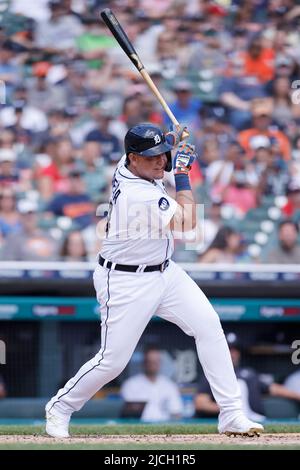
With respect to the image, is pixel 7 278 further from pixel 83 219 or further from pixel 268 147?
pixel 268 147

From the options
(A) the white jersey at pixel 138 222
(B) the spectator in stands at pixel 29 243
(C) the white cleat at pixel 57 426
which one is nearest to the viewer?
(A) the white jersey at pixel 138 222

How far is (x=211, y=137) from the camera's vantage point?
10.3 metres

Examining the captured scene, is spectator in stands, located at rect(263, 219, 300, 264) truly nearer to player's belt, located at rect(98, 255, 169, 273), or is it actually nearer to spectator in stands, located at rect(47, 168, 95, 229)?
spectator in stands, located at rect(47, 168, 95, 229)

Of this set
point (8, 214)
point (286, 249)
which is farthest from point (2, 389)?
point (286, 249)

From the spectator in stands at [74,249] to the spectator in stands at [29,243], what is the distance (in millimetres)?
84

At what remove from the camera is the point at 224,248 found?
9.52 meters

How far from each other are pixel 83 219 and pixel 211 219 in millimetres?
1155

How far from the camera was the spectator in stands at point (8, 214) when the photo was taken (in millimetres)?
9334

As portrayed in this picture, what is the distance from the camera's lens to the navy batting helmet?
5523mm

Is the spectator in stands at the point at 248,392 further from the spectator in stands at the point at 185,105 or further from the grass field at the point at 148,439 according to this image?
the spectator in stands at the point at 185,105

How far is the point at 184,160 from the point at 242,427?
4.72 feet

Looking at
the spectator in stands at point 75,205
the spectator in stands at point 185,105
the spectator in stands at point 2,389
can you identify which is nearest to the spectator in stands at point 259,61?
the spectator in stands at point 185,105

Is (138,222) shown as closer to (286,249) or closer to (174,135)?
(174,135)

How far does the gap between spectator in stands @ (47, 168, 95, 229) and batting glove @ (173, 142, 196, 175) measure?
Result: 3978mm
